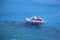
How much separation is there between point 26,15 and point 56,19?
26cm

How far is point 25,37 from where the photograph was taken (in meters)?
1.25

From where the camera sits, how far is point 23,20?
52.4 inches

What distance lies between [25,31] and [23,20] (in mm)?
104

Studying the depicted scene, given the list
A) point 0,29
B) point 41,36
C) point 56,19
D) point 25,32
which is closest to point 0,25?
point 0,29

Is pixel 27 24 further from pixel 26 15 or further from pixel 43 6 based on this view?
pixel 43 6

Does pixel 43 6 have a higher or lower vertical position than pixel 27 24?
higher

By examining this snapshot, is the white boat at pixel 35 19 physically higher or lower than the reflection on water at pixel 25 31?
higher

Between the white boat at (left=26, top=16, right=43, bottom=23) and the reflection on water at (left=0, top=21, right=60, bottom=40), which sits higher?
the white boat at (left=26, top=16, right=43, bottom=23)

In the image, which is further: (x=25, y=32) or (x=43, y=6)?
(x=43, y=6)

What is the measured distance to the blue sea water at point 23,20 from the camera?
49.8 inches

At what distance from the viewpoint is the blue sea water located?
127 centimetres

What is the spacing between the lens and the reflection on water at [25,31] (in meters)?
1.26

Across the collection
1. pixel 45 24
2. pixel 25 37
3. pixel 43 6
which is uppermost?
pixel 43 6

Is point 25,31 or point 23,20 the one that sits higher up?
point 23,20
